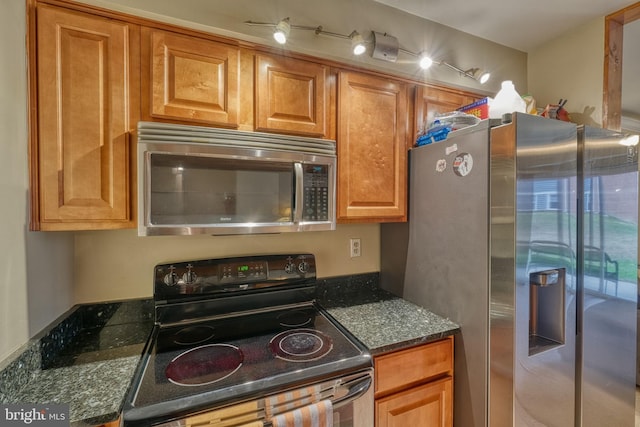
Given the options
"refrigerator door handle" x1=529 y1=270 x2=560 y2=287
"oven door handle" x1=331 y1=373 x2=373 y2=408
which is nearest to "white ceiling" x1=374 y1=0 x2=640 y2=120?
"refrigerator door handle" x1=529 y1=270 x2=560 y2=287

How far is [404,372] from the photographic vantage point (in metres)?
1.20

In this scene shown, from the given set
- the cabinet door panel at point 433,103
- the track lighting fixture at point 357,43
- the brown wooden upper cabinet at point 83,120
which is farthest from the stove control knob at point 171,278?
the cabinet door panel at point 433,103

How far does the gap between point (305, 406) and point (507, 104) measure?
1.59 meters

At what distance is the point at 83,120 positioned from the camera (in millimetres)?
1043

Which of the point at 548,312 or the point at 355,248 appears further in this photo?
the point at 355,248

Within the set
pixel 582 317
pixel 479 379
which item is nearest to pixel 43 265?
pixel 479 379

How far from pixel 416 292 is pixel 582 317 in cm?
70

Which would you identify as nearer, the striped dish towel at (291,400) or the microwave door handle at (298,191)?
the striped dish towel at (291,400)

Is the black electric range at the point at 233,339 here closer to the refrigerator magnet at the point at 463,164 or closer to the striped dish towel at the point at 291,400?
the striped dish towel at the point at 291,400

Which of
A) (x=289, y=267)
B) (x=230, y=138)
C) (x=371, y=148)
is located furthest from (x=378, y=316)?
(x=230, y=138)

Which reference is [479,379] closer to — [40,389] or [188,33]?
[40,389]

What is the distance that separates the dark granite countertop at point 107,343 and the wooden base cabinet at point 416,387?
0.08 m

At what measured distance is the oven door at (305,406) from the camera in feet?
2.81

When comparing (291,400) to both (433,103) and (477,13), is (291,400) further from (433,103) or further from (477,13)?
(477,13)
